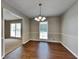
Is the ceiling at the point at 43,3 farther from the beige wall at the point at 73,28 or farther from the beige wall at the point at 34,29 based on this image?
the beige wall at the point at 34,29

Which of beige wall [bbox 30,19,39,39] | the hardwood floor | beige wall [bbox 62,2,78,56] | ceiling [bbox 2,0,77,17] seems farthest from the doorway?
beige wall [bbox 62,2,78,56]

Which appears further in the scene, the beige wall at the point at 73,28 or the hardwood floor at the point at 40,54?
the hardwood floor at the point at 40,54

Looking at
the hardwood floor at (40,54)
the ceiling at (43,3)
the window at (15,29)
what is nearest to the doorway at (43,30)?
the hardwood floor at (40,54)

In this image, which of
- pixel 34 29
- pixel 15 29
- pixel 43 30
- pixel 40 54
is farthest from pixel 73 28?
pixel 15 29

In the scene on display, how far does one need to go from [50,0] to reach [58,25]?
13.3 feet

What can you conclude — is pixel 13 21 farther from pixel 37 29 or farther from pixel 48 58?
pixel 48 58

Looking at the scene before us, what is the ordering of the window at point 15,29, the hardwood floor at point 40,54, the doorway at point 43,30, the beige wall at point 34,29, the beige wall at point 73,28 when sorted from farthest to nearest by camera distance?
1. the window at point 15,29
2. the beige wall at point 34,29
3. the doorway at point 43,30
4. the hardwood floor at point 40,54
5. the beige wall at point 73,28

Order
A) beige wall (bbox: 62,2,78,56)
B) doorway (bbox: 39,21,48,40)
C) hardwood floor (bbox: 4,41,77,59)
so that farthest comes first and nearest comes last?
doorway (bbox: 39,21,48,40)
hardwood floor (bbox: 4,41,77,59)
beige wall (bbox: 62,2,78,56)

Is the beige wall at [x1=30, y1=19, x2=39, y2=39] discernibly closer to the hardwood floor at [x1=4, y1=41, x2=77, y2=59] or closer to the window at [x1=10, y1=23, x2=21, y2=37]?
the window at [x1=10, y1=23, x2=21, y2=37]

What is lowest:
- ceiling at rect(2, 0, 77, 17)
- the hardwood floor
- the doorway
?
the hardwood floor

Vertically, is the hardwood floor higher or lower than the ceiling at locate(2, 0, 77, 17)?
lower

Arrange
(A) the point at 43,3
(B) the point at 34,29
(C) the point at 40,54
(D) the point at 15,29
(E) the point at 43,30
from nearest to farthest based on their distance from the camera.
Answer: (A) the point at 43,3 → (C) the point at 40,54 → (E) the point at 43,30 → (B) the point at 34,29 → (D) the point at 15,29

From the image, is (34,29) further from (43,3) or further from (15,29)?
(43,3)

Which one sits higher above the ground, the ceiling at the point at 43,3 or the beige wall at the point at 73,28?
the ceiling at the point at 43,3
